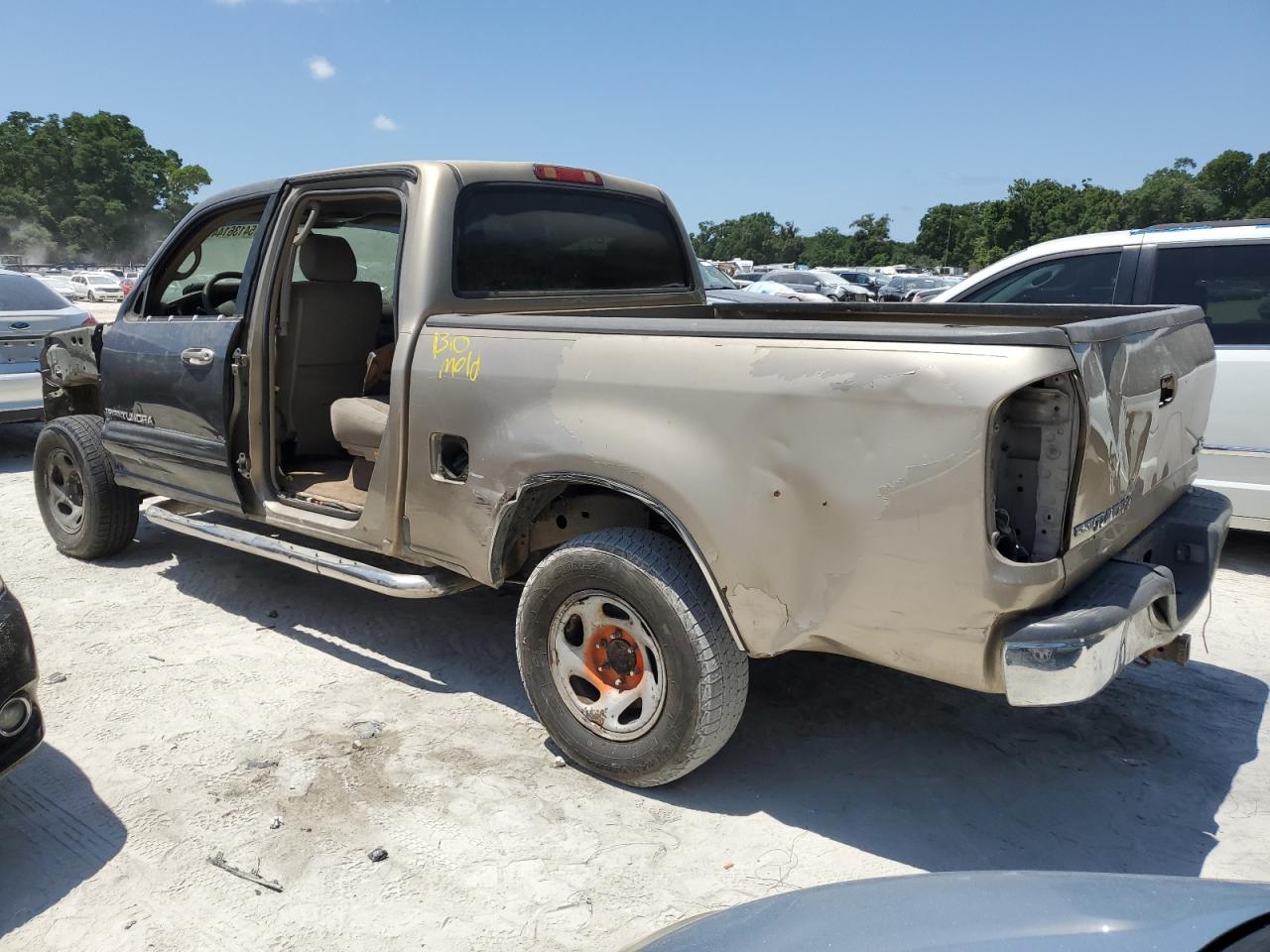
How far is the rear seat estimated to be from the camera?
421 cm

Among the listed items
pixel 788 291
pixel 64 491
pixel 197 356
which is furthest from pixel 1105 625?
pixel 788 291

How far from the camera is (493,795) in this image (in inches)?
127

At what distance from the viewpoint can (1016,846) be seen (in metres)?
2.91

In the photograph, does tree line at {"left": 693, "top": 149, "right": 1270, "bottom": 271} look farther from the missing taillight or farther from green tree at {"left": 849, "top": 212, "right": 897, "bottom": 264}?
the missing taillight

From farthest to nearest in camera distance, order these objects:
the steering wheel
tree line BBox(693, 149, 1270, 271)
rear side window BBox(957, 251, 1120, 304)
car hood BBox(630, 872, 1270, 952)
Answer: tree line BBox(693, 149, 1270, 271)
rear side window BBox(957, 251, 1120, 304)
the steering wheel
car hood BBox(630, 872, 1270, 952)

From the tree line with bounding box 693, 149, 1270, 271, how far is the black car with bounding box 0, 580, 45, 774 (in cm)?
6248

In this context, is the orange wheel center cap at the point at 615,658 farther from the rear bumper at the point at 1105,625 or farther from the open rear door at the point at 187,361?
the open rear door at the point at 187,361

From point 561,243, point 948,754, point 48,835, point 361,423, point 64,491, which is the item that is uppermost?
point 561,243

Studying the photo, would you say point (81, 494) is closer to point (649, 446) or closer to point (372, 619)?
point (372, 619)

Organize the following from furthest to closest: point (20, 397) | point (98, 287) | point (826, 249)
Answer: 1. point (826, 249)
2. point (98, 287)
3. point (20, 397)

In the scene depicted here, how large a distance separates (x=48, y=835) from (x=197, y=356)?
222cm

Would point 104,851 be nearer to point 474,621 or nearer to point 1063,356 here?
point 474,621

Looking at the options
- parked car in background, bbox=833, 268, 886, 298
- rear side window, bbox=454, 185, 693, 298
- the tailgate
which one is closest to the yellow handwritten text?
rear side window, bbox=454, 185, 693, 298

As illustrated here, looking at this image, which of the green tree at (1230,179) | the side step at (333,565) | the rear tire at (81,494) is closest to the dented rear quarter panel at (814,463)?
the side step at (333,565)
